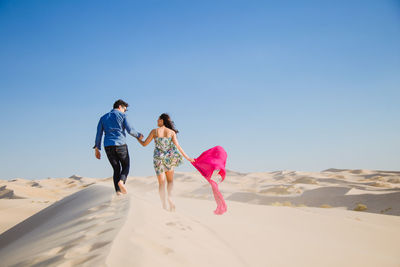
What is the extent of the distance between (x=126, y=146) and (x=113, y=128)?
1.51 ft

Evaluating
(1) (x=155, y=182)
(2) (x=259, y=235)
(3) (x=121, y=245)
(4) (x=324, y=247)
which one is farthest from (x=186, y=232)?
(1) (x=155, y=182)

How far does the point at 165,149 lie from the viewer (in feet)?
18.1

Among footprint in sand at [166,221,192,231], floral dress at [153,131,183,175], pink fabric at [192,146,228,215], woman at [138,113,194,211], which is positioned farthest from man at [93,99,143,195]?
footprint in sand at [166,221,192,231]

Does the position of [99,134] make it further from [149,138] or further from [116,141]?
[149,138]

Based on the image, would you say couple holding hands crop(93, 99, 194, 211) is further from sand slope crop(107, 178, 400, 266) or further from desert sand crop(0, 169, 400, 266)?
sand slope crop(107, 178, 400, 266)

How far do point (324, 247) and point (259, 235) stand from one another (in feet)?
3.49

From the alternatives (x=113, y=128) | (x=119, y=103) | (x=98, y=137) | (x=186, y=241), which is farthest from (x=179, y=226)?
(x=119, y=103)

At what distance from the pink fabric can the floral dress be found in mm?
668

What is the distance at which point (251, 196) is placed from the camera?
1772 cm

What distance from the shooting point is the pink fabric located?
5836mm

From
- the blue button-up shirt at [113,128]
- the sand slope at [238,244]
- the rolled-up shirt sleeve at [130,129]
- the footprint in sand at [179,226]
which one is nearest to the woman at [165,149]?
the rolled-up shirt sleeve at [130,129]

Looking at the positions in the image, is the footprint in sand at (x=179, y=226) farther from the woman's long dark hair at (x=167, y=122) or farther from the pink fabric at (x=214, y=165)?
the woman's long dark hair at (x=167, y=122)

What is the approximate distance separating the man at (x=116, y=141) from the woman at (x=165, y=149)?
1.67ft

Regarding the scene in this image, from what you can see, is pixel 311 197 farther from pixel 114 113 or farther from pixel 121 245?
pixel 121 245
